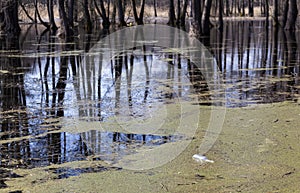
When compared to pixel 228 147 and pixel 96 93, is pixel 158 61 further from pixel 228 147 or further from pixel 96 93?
pixel 228 147

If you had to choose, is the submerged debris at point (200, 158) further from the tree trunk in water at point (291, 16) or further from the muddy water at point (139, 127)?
the tree trunk in water at point (291, 16)

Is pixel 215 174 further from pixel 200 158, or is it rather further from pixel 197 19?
pixel 197 19

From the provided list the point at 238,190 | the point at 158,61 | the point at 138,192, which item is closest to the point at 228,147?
the point at 238,190

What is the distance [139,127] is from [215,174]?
1.28 m

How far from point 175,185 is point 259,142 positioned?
104cm

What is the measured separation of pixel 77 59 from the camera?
8930mm

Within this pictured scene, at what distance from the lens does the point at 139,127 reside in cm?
384

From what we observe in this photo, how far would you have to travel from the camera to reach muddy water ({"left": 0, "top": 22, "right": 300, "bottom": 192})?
2.63 meters

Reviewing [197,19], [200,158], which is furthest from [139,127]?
[197,19]

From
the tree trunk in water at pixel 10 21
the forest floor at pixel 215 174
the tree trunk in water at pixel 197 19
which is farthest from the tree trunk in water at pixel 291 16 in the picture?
the forest floor at pixel 215 174

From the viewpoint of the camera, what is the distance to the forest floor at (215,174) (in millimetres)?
2506

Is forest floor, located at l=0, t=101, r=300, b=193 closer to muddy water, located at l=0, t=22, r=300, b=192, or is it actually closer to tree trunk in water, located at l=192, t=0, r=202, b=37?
muddy water, located at l=0, t=22, r=300, b=192

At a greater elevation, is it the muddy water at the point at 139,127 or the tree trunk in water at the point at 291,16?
the tree trunk in water at the point at 291,16

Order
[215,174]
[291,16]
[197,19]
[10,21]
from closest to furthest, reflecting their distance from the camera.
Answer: [215,174] → [197,19] → [291,16] → [10,21]
